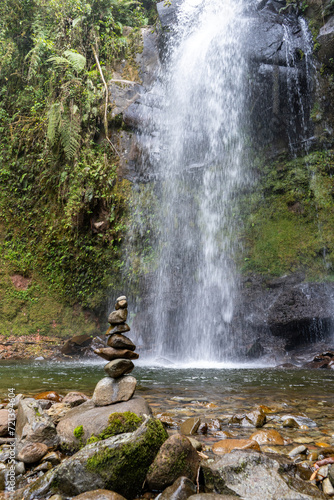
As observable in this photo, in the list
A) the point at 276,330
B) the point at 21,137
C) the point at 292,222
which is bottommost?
the point at 276,330

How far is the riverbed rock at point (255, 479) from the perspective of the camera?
1681mm

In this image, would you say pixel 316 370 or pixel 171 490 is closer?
pixel 171 490

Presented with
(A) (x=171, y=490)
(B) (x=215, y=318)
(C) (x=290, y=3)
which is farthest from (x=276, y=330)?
(C) (x=290, y=3)

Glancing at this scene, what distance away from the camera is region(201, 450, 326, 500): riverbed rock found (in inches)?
66.2

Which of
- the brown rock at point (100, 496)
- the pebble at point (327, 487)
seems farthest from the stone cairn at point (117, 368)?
the pebble at point (327, 487)

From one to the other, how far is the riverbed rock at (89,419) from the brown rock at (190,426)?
31cm

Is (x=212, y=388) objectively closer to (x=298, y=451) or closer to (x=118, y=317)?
(x=118, y=317)

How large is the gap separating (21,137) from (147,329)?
771 cm

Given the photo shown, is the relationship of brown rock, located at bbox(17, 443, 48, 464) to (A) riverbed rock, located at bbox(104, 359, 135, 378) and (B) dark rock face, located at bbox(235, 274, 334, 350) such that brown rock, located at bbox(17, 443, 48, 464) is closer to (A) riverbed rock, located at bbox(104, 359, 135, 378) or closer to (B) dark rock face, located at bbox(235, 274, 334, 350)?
(A) riverbed rock, located at bbox(104, 359, 135, 378)

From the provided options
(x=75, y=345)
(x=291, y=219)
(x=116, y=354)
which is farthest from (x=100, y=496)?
→ (x=291, y=219)

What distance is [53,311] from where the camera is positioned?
10055mm

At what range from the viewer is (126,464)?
184 centimetres

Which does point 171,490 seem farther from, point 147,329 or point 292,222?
point 292,222

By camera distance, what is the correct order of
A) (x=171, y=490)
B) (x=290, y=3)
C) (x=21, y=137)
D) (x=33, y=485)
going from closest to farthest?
(x=171, y=490) < (x=33, y=485) < (x=290, y=3) < (x=21, y=137)
